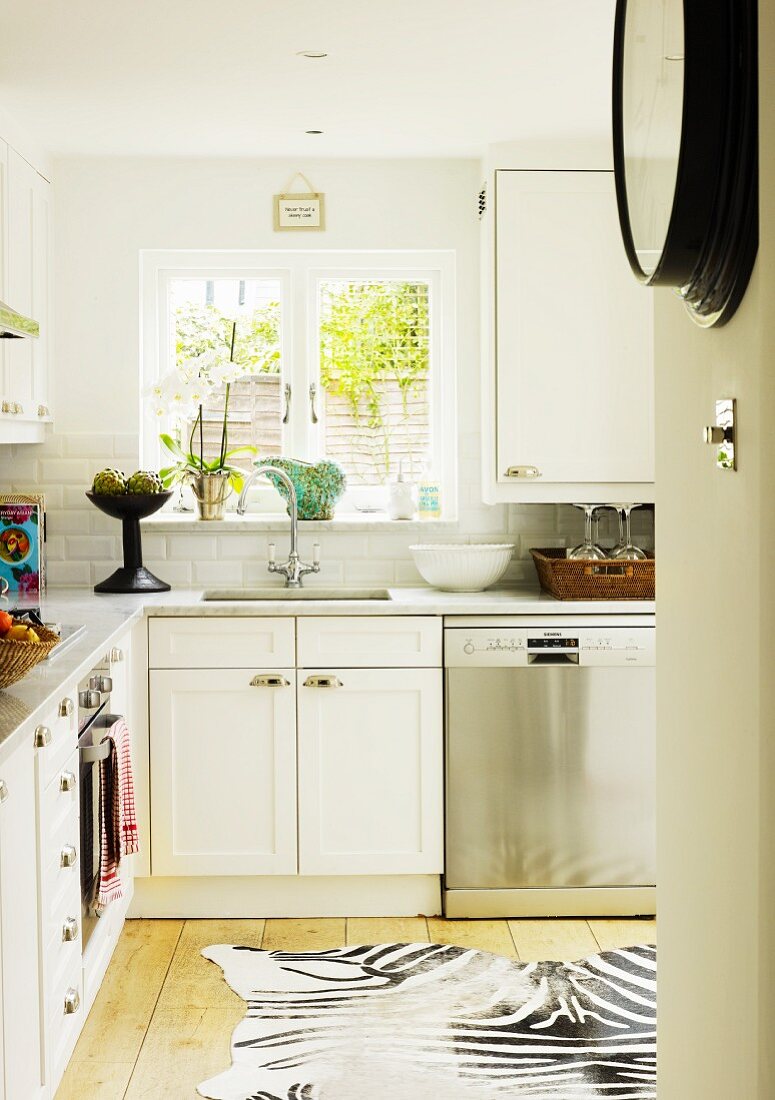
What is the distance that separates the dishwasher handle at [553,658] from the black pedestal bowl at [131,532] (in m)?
1.24

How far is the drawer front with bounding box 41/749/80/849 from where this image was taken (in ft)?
7.64

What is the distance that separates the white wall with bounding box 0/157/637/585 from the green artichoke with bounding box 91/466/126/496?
0.92ft

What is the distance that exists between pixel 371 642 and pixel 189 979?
3.57 feet

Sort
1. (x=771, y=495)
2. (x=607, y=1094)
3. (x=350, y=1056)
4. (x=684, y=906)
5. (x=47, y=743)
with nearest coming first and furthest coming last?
(x=771, y=495) < (x=684, y=906) < (x=47, y=743) < (x=607, y=1094) < (x=350, y=1056)

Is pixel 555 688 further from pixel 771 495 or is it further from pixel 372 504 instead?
pixel 771 495

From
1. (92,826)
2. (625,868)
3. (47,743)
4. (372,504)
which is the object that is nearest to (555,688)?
(625,868)

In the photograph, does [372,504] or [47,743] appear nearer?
[47,743]

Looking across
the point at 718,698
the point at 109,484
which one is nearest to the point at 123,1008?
the point at 109,484

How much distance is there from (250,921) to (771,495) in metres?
2.98

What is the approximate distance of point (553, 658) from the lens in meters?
3.69

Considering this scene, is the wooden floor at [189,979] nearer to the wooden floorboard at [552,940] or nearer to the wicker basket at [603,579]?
the wooden floorboard at [552,940]

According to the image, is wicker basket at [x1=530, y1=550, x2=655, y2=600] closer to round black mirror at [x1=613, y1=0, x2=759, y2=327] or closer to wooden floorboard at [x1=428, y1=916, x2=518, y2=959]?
wooden floorboard at [x1=428, y1=916, x2=518, y2=959]

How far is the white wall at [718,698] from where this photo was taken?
1163 mm

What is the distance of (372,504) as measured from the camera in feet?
14.5
